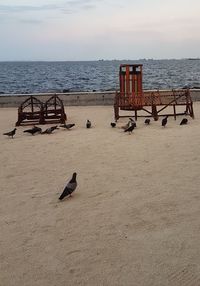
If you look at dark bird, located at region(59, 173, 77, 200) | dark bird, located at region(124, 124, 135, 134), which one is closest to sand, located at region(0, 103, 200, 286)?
dark bird, located at region(59, 173, 77, 200)

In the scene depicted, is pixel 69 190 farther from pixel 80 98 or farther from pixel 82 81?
pixel 82 81

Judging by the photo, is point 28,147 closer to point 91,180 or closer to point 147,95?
point 91,180

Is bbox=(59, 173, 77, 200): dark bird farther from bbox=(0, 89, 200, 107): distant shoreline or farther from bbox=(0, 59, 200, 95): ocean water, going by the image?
bbox=(0, 59, 200, 95): ocean water

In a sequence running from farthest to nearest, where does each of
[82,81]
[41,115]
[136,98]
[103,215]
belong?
1. [82,81]
2. [136,98]
3. [41,115]
4. [103,215]

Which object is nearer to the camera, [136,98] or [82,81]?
[136,98]

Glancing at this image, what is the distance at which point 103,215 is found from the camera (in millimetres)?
6082

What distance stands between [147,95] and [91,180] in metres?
8.37

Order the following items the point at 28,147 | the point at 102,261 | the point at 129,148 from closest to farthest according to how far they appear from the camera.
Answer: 1. the point at 102,261
2. the point at 129,148
3. the point at 28,147

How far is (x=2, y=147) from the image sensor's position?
1137 centimetres

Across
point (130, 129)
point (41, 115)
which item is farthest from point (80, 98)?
point (130, 129)

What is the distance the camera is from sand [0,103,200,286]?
4.60 metres

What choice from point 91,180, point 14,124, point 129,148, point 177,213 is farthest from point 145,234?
point 14,124

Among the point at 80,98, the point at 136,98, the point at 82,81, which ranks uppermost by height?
the point at 136,98

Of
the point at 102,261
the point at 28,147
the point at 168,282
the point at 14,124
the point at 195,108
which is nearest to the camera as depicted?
the point at 168,282
